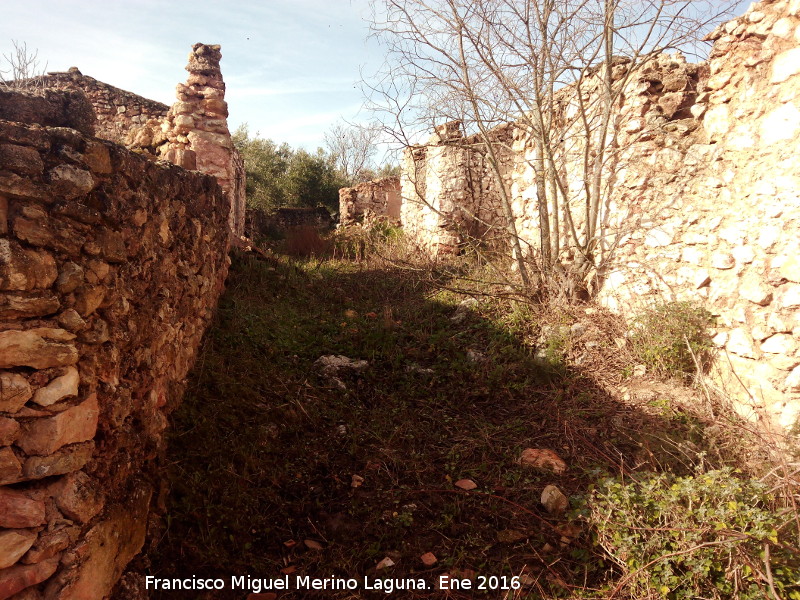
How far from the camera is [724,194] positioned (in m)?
4.86

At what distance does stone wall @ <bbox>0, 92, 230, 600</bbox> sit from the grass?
1.62 ft

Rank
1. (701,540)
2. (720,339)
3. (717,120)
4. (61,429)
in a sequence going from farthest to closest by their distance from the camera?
(717,120) → (720,339) → (701,540) → (61,429)

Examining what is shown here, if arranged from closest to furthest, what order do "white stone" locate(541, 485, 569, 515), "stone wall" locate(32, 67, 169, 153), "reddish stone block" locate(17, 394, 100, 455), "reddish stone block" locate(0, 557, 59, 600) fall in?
Answer: "reddish stone block" locate(0, 557, 59, 600), "reddish stone block" locate(17, 394, 100, 455), "white stone" locate(541, 485, 569, 515), "stone wall" locate(32, 67, 169, 153)

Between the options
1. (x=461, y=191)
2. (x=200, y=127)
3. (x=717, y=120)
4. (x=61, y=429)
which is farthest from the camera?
(x=461, y=191)

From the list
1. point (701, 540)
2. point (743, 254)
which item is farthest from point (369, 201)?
point (701, 540)

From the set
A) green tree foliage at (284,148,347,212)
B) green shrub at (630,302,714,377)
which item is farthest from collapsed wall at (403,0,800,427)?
green tree foliage at (284,148,347,212)

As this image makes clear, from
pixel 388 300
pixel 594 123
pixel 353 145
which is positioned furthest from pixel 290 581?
pixel 353 145

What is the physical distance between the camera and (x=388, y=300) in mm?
7285

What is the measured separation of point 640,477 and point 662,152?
3654mm

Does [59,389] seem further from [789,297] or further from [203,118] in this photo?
[203,118]

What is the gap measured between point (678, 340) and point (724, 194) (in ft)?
4.61

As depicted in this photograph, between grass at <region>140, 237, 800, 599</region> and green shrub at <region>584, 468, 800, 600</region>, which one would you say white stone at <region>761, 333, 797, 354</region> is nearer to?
grass at <region>140, 237, 800, 599</region>

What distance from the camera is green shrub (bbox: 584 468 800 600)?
2.70m

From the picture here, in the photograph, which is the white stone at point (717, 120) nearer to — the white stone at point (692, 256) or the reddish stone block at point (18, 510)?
the white stone at point (692, 256)
